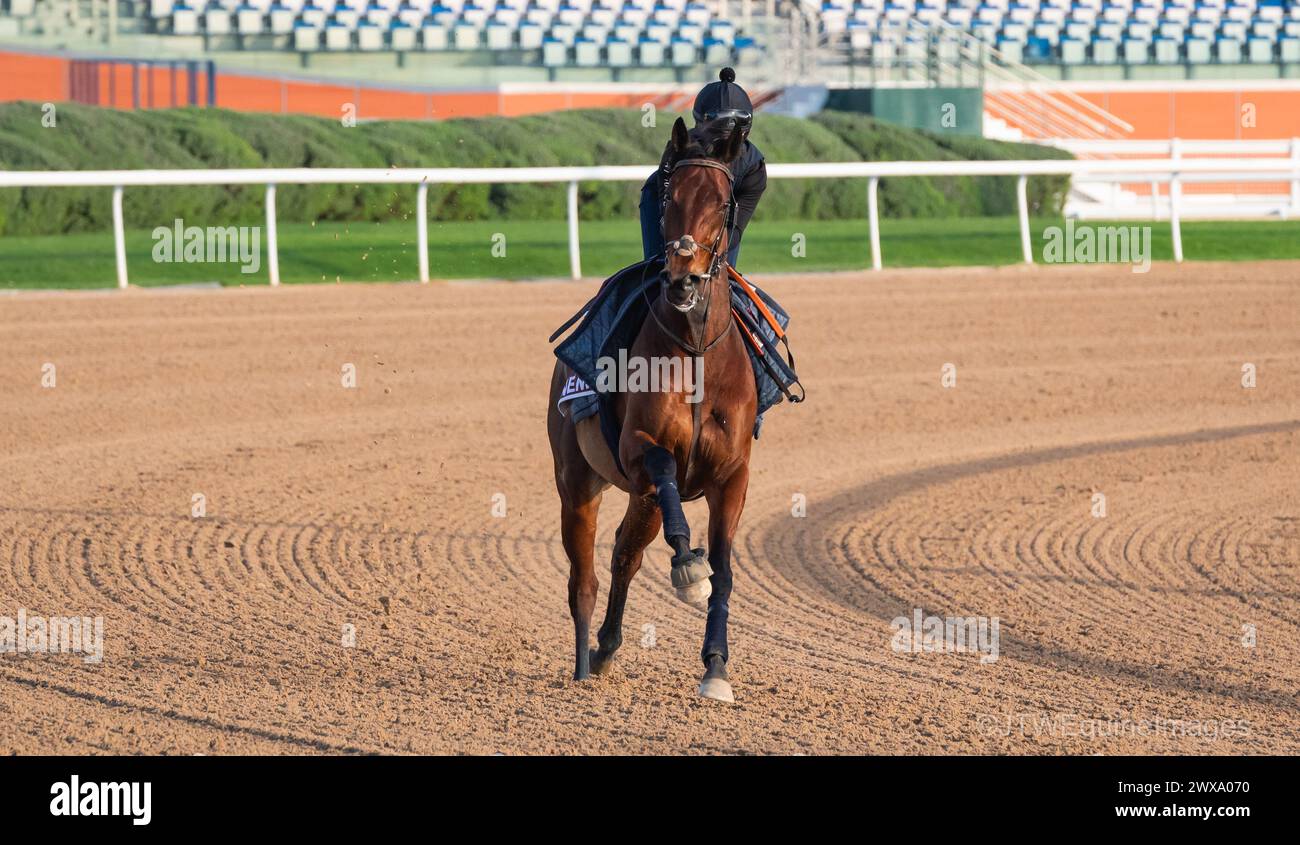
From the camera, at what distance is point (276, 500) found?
32.0 feet

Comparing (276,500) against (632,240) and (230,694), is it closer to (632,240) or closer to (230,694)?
(230,694)

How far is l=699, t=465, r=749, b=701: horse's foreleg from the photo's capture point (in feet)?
19.5

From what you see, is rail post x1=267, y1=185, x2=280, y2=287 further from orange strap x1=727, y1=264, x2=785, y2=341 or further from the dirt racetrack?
orange strap x1=727, y1=264, x2=785, y2=341

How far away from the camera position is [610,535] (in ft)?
30.3

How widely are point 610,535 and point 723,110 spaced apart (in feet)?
12.6

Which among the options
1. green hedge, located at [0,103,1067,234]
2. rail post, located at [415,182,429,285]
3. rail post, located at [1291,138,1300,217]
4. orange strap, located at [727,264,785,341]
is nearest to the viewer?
orange strap, located at [727,264,785,341]

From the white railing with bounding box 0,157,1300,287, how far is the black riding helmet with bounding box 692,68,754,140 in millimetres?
8837

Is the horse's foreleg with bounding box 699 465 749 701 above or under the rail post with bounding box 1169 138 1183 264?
under

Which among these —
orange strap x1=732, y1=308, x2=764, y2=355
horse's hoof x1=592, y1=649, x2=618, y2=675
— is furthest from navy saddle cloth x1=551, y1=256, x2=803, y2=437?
horse's hoof x1=592, y1=649, x2=618, y2=675

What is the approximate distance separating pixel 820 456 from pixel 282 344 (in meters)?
5.19

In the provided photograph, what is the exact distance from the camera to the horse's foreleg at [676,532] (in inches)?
223

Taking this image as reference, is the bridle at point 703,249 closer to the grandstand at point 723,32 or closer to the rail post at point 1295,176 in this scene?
the rail post at point 1295,176

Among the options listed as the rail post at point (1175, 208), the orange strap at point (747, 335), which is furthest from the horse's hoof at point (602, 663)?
the rail post at point (1175, 208)

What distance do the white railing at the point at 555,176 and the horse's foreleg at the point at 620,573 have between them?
27.6 feet
